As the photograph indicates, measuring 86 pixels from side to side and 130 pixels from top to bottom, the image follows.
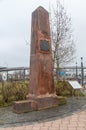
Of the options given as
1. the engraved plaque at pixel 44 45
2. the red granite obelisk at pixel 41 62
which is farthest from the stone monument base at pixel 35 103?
the engraved plaque at pixel 44 45

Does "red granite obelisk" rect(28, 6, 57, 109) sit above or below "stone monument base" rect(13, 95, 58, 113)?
above

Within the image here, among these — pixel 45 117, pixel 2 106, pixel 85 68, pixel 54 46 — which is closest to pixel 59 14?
pixel 54 46

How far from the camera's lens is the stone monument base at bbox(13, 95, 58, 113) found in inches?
326

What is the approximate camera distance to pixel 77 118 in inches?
287

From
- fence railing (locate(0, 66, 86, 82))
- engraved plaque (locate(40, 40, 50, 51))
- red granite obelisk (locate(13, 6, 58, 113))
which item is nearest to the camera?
red granite obelisk (locate(13, 6, 58, 113))

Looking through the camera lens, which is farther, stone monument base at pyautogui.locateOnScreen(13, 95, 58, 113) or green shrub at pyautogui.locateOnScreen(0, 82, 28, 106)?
green shrub at pyautogui.locateOnScreen(0, 82, 28, 106)

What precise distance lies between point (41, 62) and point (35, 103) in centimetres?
133

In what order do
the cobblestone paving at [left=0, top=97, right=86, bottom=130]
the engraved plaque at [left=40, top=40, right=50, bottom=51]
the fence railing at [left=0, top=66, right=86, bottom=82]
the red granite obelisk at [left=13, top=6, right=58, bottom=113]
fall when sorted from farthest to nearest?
the fence railing at [left=0, top=66, right=86, bottom=82] → the engraved plaque at [left=40, top=40, right=50, bottom=51] → the red granite obelisk at [left=13, top=6, right=58, bottom=113] → the cobblestone paving at [left=0, top=97, right=86, bottom=130]

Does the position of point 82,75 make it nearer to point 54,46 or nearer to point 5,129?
point 54,46

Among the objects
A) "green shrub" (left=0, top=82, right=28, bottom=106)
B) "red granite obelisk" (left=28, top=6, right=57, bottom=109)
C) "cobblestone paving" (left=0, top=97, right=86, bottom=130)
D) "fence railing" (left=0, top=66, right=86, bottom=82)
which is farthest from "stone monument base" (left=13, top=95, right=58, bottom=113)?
"fence railing" (left=0, top=66, right=86, bottom=82)

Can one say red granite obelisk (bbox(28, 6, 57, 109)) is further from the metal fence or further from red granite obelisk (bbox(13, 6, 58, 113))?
the metal fence

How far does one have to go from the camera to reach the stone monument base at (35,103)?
326 inches

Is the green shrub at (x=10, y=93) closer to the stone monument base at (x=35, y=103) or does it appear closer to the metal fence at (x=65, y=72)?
the stone monument base at (x=35, y=103)

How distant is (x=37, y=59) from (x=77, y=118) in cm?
257
